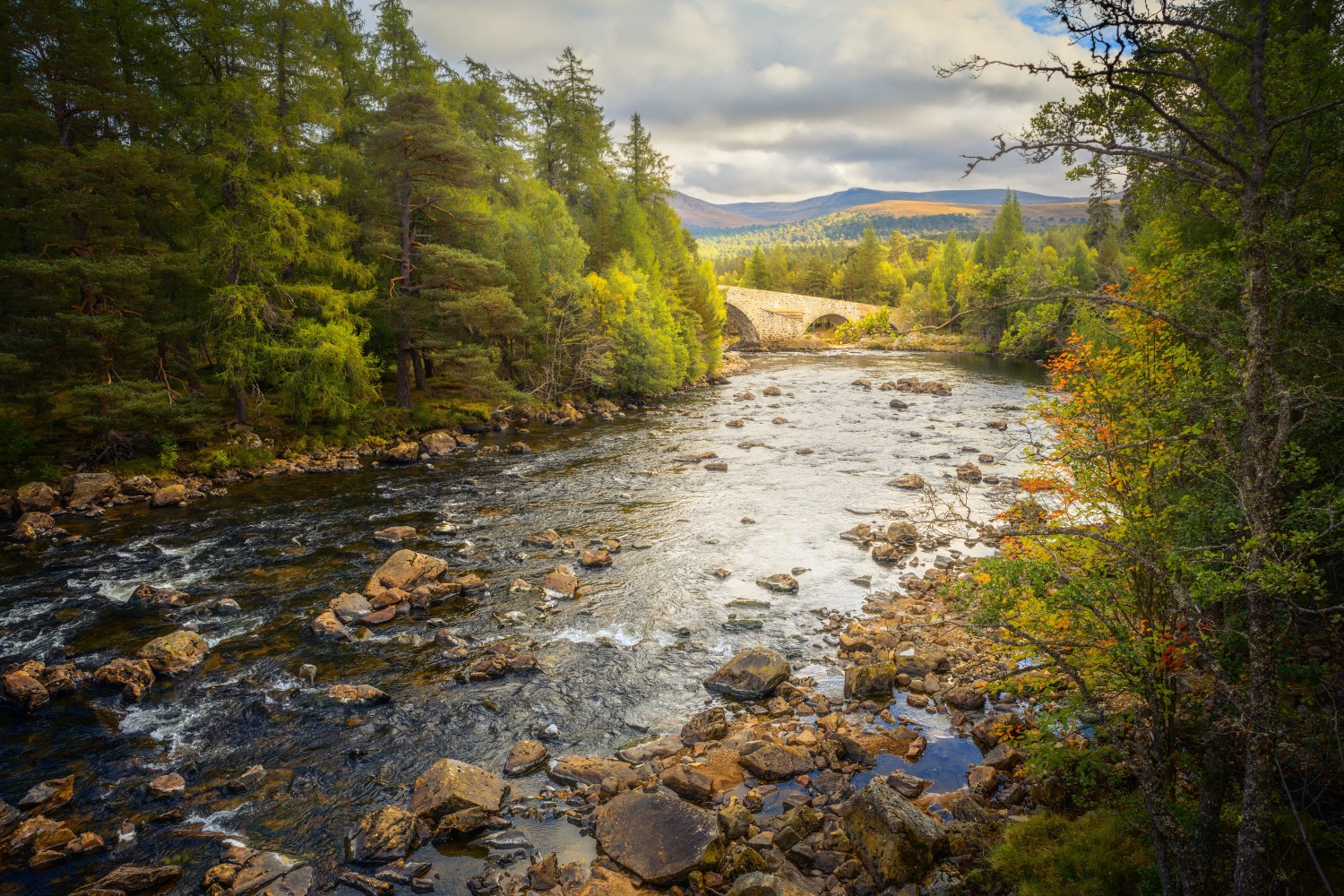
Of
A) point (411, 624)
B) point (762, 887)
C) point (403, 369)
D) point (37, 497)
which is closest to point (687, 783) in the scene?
point (762, 887)

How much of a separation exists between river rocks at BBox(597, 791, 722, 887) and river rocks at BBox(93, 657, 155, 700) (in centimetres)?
992

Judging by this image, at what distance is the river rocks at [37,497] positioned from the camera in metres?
21.7

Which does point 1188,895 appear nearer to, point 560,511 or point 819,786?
point 819,786

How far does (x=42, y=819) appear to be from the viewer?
9070 millimetres

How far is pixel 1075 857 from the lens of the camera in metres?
7.38

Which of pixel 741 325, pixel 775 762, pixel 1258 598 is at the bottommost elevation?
pixel 775 762

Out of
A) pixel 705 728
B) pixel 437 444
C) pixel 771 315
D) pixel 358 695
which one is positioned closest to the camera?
pixel 705 728

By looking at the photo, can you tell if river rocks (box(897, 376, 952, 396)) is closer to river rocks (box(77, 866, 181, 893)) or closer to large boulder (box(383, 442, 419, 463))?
large boulder (box(383, 442, 419, 463))

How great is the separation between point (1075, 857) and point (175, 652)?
16345 millimetres

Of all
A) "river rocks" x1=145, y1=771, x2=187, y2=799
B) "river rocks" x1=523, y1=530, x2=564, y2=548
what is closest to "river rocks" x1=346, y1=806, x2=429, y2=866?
"river rocks" x1=145, y1=771, x2=187, y2=799

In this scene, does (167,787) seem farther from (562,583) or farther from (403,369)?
(403,369)

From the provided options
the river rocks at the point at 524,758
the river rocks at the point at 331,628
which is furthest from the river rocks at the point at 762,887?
the river rocks at the point at 331,628

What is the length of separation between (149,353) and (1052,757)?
3086 centimetres

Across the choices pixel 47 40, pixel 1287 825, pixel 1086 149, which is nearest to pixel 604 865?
pixel 1287 825
